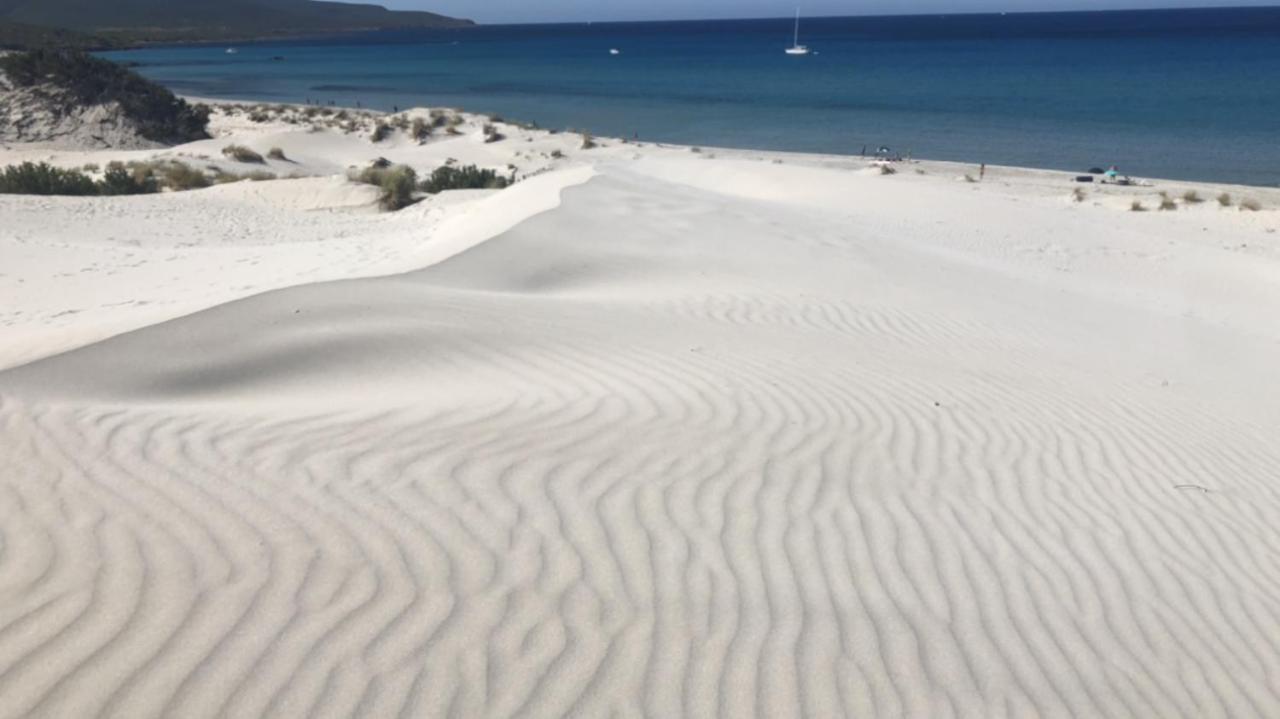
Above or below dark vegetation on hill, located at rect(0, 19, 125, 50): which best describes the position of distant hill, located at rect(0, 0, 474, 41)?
above

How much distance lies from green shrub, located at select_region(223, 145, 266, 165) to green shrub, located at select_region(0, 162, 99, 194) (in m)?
6.25

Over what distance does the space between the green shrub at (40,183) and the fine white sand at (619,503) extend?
26.3ft

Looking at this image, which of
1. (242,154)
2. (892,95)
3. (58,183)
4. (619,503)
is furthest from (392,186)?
(892,95)

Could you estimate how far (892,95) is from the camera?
44281 millimetres

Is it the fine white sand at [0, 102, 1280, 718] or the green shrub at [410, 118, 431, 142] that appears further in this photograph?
the green shrub at [410, 118, 431, 142]

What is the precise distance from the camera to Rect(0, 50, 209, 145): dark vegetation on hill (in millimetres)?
25156

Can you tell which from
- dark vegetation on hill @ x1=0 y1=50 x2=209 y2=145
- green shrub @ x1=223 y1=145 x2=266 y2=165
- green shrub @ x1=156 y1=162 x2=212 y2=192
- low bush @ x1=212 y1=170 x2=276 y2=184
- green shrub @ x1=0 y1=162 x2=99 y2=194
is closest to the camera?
green shrub @ x1=0 y1=162 x2=99 y2=194

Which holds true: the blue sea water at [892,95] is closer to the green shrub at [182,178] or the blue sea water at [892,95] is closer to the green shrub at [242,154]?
the green shrub at [242,154]

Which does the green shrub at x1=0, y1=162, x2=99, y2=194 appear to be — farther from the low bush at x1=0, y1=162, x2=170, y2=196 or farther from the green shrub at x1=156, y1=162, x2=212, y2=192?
the green shrub at x1=156, y1=162, x2=212, y2=192

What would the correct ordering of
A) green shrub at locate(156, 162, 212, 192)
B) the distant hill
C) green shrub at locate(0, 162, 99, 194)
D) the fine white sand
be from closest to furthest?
the fine white sand → green shrub at locate(0, 162, 99, 194) → green shrub at locate(156, 162, 212, 192) → the distant hill

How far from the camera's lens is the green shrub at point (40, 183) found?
14711mm

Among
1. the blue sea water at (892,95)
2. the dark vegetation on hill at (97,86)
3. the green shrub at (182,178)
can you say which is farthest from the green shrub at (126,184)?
the blue sea water at (892,95)

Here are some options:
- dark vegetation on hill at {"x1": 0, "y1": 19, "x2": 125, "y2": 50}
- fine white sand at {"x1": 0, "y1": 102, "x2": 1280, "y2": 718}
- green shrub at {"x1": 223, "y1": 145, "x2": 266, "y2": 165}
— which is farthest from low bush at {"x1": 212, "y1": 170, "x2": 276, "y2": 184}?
dark vegetation on hill at {"x1": 0, "y1": 19, "x2": 125, "y2": 50}

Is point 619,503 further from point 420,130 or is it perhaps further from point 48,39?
point 48,39
